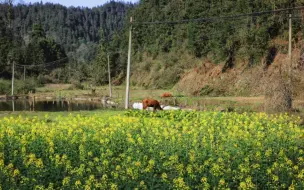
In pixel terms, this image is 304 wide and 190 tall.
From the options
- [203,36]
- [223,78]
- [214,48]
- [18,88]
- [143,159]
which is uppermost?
[203,36]

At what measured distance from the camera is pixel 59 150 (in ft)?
37.9

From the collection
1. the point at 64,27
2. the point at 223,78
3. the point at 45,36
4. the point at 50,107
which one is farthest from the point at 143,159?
the point at 64,27

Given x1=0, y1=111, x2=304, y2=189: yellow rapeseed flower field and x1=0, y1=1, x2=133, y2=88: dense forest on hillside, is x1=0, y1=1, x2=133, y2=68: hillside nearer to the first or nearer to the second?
x1=0, y1=1, x2=133, y2=88: dense forest on hillside

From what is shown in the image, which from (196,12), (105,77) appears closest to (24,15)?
(105,77)

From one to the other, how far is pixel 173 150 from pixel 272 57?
132ft

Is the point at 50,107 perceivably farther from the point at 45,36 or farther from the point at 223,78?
the point at 45,36

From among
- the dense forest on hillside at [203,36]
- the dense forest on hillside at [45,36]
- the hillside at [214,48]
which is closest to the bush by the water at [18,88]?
the dense forest on hillside at [45,36]

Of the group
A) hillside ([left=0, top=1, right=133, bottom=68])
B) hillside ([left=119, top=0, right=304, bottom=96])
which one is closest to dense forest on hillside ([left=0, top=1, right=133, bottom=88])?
hillside ([left=0, top=1, right=133, bottom=68])

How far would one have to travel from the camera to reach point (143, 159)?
34.4 ft

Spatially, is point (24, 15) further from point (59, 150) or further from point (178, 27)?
point (59, 150)

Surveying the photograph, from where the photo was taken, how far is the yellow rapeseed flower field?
351 inches

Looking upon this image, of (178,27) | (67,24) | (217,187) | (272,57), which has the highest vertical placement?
(67,24)

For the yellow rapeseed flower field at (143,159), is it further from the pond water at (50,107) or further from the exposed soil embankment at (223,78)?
the exposed soil embankment at (223,78)

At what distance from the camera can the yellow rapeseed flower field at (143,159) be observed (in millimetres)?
8903
